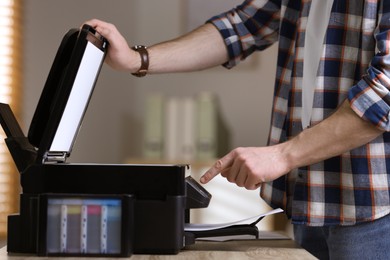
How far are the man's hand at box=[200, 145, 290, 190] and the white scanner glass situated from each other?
29 cm

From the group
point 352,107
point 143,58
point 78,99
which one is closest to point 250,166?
point 352,107

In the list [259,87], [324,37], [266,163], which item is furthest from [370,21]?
[259,87]

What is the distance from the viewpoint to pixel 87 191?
49.9 inches

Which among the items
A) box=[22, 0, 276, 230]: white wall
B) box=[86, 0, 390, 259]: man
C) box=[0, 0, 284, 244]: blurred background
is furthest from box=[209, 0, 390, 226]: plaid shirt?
box=[22, 0, 276, 230]: white wall

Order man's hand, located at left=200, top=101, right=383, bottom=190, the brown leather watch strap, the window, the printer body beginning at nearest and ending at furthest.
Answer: the printer body
man's hand, located at left=200, top=101, right=383, bottom=190
the brown leather watch strap
the window

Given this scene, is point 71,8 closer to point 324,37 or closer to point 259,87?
point 259,87

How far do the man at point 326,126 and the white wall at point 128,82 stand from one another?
2405mm

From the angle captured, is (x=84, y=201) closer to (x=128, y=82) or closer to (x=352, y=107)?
(x=352, y=107)

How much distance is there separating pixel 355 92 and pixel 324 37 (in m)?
0.20

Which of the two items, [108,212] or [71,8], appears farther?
[71,8]

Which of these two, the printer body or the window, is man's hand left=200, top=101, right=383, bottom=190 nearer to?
the printer body

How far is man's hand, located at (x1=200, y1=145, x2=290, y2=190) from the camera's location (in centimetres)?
133

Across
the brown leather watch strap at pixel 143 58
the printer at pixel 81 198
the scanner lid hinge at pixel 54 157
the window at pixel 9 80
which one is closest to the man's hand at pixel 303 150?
the printer at pixel 81 198

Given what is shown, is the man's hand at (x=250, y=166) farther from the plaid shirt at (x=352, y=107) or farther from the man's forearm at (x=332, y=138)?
the plaid shirt at (x=352, y=107)
